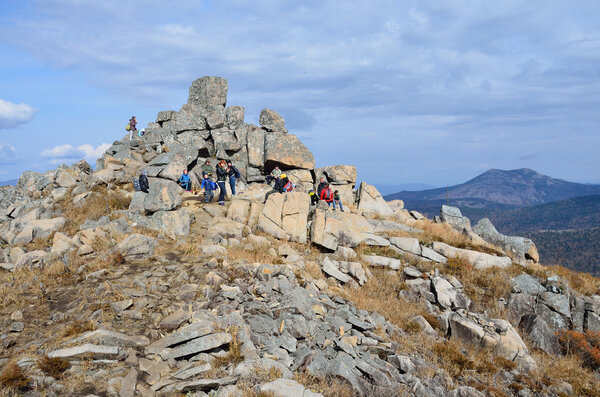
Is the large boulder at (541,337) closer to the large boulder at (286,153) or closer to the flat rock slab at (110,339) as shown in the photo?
the flat rock slab at (110,339)

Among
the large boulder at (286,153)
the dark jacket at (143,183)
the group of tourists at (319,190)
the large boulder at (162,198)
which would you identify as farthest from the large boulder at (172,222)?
the large boulder at (286,153)

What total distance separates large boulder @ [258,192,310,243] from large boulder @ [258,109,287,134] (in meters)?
15.4

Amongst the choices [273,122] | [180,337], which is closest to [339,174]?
[273,122]

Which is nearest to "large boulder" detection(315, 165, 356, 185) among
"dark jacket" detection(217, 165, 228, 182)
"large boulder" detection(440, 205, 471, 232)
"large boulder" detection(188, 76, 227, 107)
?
"large boulder" detection(440, 205, 471, 232)

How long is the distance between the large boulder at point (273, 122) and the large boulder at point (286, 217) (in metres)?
15.4

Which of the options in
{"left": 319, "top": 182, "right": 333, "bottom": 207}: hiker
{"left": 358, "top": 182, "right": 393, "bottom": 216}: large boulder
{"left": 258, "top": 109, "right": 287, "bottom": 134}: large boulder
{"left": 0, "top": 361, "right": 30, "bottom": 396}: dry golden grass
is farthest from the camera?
{"left": 258, "top": 109, "right": 287, "bottom": 134}: large boulder

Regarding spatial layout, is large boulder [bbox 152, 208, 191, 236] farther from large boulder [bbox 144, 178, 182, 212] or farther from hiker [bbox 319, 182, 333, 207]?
hiker [bbox 319, 182, 333, 207]

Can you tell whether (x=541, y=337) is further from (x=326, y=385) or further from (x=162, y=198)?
(x=162, y=198)

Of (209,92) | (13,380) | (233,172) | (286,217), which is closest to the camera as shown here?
(13,380)

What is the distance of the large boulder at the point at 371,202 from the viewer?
30.4m

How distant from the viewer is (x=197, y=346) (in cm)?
850

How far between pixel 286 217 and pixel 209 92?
2505 centimetres

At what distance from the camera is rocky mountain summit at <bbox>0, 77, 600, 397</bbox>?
318 inches

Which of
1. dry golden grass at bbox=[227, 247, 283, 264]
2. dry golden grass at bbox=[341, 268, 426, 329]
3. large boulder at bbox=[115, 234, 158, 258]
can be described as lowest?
dry golden grass at bbox=[341, 268, 426, 329]
